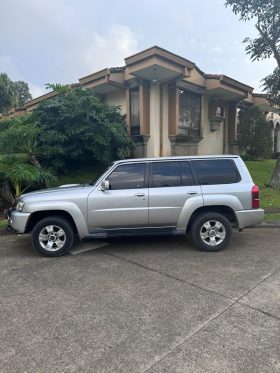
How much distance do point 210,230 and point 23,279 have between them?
10.6 feet

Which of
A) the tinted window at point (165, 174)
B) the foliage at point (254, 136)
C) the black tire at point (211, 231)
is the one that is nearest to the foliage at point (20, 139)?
the tinted window at point (165, 174)

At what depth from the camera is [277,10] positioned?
33.7ft

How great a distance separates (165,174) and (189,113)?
10.1m

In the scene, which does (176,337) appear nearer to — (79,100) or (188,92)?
(79,100)

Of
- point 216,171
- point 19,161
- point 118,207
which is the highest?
point 19,161

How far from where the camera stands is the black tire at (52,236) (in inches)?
210

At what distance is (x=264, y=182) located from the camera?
1264 cm

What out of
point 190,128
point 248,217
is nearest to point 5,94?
point 190,128

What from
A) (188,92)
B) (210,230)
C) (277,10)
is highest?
(277,10)

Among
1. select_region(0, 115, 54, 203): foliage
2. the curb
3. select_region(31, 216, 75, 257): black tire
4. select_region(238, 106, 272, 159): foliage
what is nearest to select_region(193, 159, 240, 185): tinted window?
the curb

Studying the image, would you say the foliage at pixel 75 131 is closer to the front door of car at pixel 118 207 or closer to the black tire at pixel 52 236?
the front door of car at pixel 118 207

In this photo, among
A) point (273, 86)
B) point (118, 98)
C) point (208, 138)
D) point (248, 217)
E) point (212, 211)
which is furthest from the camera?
point (208, 138)

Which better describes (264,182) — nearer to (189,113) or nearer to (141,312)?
(189,113)

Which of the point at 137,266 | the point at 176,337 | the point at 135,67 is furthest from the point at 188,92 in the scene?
the point at 176,337
